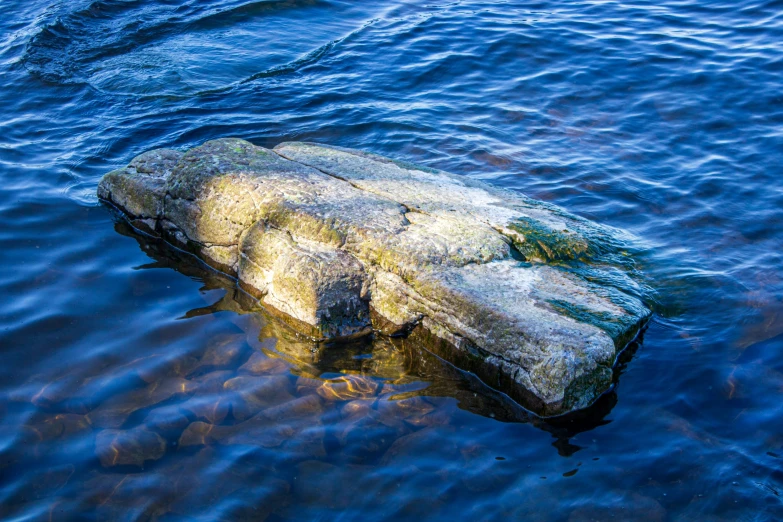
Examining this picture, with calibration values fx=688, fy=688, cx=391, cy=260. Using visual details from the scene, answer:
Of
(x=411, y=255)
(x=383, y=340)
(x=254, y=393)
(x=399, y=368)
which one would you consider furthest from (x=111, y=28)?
(x=399, y=368)

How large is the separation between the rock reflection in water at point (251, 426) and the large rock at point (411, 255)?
237 mm

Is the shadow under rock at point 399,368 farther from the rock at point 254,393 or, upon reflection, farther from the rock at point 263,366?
the rock at point 254,393

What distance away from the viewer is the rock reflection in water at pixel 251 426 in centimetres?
385

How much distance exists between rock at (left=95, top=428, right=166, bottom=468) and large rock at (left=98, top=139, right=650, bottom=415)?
1.38 metres

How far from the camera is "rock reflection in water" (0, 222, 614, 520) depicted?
12.6ft

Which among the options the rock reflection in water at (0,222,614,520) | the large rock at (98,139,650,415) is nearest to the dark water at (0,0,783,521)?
the rock reflection in water at (0,222,614,520)

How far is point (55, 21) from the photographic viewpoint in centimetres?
1114

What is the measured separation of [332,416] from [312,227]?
61.8 inches

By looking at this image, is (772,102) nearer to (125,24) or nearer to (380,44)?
(380,44)

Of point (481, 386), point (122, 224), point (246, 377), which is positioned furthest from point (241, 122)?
point (481, 386)

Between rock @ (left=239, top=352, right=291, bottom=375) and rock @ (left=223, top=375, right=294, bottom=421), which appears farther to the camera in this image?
rock @ (left=239, top=352, right=291, bottom=375)

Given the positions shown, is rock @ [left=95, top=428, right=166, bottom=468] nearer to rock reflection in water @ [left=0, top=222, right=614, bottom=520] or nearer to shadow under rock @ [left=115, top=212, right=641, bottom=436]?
rock reflection in water @ [left=0, top=222, right=614, bottom=520]

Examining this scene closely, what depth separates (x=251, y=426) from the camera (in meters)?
4.29

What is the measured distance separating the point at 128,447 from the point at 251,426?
73 cm
